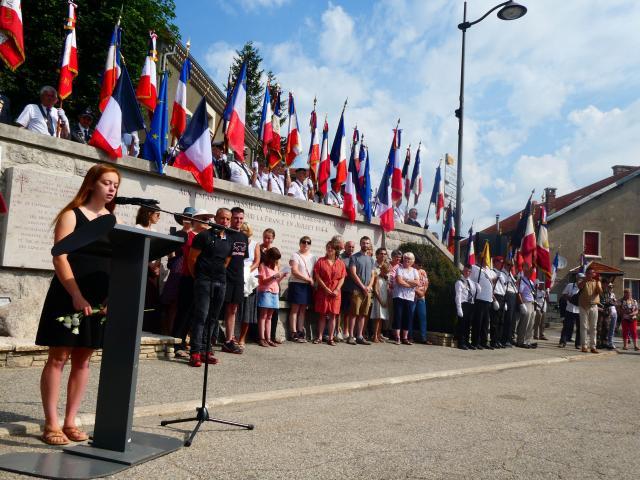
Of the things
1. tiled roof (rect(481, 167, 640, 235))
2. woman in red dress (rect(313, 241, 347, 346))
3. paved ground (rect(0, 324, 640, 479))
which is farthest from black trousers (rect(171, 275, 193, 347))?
tiled roof (rect(481, 167, 640, 235))

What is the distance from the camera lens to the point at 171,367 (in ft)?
24.2

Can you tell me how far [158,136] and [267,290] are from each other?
318cm

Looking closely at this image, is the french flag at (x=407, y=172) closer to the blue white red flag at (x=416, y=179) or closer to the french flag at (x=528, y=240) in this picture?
the blue white red flag at (x=416, y=179)

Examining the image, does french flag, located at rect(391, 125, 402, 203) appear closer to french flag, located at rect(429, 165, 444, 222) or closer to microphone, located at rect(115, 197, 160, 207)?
french flag, located at rect(429, 165, 444, 222)

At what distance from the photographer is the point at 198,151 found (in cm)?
1026

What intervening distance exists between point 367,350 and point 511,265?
6072mm

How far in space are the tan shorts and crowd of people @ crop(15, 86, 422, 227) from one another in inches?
96.0

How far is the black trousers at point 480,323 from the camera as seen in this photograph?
13.5 m

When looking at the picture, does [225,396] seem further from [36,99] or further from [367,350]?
Answer: [36,99]

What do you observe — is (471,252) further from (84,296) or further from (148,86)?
(84,296)

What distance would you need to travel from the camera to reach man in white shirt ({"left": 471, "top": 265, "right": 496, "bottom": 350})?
1347cm

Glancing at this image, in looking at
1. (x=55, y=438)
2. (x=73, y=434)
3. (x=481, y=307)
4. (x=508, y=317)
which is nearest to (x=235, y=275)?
(x=73, y=434)

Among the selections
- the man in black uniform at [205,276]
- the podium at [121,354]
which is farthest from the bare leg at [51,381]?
the man in black uniform at [205,276]

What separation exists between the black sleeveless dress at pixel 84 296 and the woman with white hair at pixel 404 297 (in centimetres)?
900
